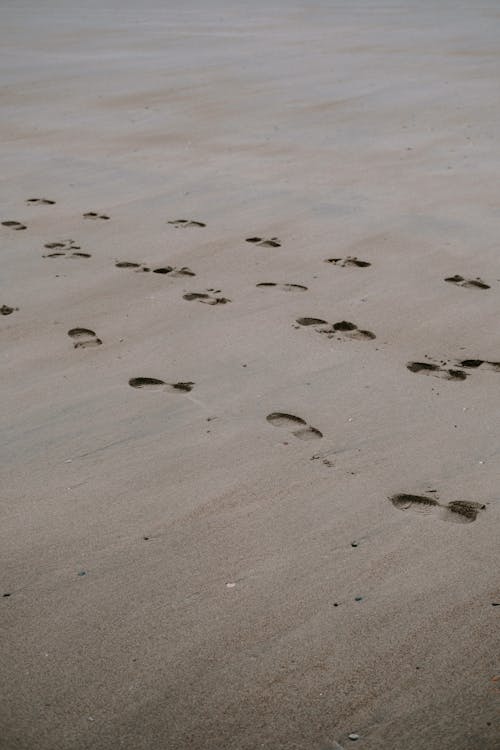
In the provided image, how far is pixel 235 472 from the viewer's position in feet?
9.70

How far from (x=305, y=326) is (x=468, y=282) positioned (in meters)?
0.90

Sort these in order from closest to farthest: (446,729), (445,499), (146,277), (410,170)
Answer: (446,729) → (445,499) → (146,277) → (410,170)

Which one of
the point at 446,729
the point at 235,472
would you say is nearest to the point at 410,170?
the point at 235,472

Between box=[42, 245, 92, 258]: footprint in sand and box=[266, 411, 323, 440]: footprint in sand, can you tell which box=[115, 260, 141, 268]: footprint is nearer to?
box=[42, 245, 92, 258]: footprint in sand

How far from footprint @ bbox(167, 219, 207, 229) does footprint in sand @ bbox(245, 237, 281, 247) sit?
35cm

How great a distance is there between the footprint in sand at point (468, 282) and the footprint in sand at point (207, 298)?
3.48 feet

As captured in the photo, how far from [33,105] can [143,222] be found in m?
3.45

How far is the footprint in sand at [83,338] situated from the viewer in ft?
12.6

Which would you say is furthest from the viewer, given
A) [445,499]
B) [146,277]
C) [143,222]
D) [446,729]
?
[143,222]

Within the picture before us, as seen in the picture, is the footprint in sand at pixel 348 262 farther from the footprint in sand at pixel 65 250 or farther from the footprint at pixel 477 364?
the footprint in sand at pixel 65 250

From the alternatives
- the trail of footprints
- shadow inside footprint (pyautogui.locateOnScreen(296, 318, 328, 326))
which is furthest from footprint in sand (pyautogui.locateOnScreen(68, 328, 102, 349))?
shadow inside footprint (pyautogui.locateOnScreen(296, 318, 328, 326))

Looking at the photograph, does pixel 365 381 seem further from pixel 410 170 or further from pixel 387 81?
pixel 387 81

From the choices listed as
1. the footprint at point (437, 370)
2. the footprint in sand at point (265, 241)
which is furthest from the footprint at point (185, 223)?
the footprint at point (437, 370)

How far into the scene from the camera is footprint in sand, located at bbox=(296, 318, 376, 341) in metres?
3.88
